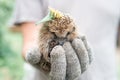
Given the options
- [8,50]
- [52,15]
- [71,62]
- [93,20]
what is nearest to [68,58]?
[71,62]

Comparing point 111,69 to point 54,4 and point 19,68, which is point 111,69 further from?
point 19,68

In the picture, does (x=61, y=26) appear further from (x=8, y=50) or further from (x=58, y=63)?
(x=8, y=50)

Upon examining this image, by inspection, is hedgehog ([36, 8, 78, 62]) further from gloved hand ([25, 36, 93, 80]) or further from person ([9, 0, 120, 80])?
person ([9, 0, 120, 80])

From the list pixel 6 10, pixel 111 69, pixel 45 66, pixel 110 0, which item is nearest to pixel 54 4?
pixel 110 0

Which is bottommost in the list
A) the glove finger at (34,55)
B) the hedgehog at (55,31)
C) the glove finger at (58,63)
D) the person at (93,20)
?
the glove finger at (58,63)

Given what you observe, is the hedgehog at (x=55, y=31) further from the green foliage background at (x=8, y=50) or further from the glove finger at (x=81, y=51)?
the green foliage background at (x=8, y=50)

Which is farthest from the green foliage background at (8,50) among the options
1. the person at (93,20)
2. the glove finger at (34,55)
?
the glove finger at (34,55)
